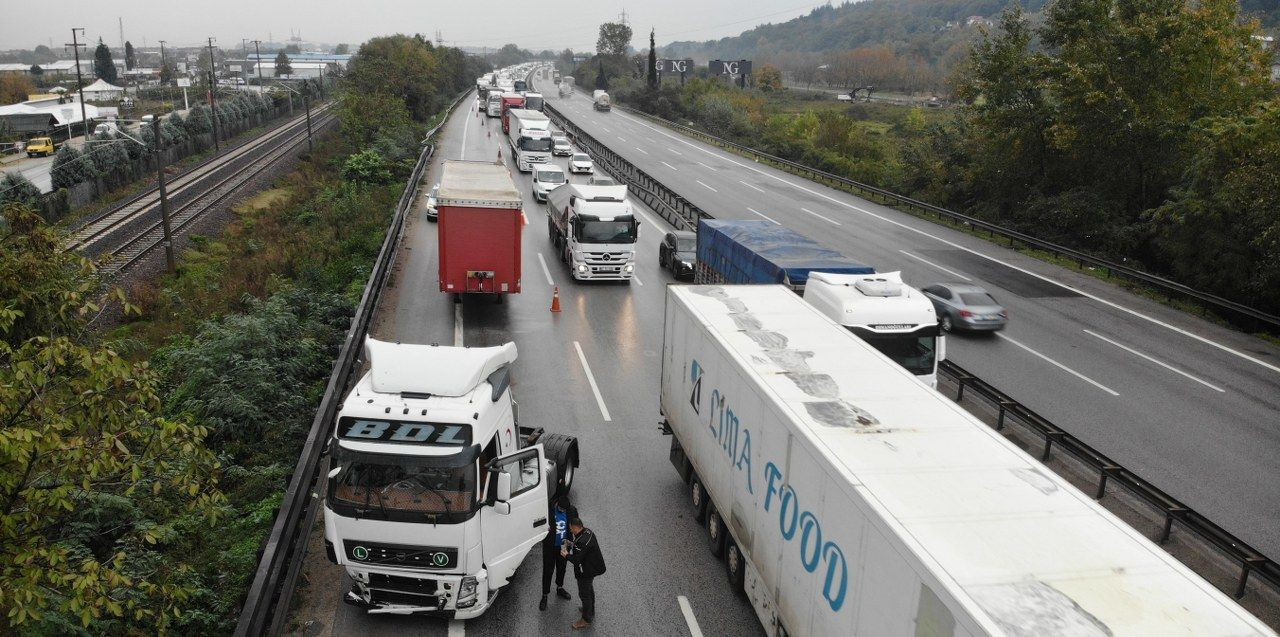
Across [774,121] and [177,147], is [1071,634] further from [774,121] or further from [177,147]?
[774,121]

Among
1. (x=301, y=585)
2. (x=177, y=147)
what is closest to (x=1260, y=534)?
(x=301, y=585)

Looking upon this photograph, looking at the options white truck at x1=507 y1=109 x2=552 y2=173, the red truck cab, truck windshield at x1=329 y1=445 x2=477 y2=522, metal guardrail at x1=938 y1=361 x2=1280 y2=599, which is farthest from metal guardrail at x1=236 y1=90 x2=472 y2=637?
the red truck cab

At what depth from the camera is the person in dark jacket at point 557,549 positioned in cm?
1048

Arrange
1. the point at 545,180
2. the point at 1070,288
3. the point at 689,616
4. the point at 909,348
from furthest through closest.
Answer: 1. the point at 545,180
2. the point at 1070,288
3. the point at 909,348
4. the point at 689,616

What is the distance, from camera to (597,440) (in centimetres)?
1598

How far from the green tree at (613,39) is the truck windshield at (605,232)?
545 feet

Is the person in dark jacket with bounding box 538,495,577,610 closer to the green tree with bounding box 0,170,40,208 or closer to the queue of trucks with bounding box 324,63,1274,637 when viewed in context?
the queue of trucks with bounding box 324,63,1274,637

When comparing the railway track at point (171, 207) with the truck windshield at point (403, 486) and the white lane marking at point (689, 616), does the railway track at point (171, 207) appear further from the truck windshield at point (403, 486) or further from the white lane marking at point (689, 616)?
the white lane marking at point (689, 616)

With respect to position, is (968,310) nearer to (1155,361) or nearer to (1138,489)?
(1155,361)

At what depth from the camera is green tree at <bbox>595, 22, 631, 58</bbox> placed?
184875mm

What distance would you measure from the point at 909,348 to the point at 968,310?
30.9 ft

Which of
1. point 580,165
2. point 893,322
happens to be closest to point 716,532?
point 893,322

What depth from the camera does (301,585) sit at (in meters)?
11.0

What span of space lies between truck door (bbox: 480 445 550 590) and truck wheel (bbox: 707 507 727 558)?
2.42 meters
